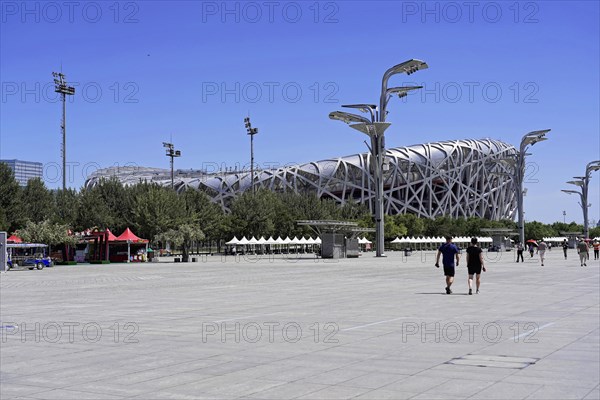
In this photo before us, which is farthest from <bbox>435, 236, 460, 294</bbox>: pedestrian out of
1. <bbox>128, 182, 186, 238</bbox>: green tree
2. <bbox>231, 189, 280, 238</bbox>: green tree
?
<bbox>231, 189, 280, 238</bbox>: green tree

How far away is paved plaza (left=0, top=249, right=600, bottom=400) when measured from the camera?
267 inches

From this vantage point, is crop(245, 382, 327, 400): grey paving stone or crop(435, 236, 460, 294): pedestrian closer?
crop(245, 382, 327, 400): grey paving stone

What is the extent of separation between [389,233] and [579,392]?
95.1 meters

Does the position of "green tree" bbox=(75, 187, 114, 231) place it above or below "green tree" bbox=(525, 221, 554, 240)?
above

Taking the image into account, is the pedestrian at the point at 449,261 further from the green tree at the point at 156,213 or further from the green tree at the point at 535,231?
the green tree at the point at 535,231

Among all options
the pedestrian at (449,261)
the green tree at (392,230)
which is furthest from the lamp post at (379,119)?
the green tree at (392,230)

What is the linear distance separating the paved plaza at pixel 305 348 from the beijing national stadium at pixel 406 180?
366 ft

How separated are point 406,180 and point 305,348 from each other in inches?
5203

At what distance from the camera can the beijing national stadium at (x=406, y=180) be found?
135000 millimetres

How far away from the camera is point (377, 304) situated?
15500mm

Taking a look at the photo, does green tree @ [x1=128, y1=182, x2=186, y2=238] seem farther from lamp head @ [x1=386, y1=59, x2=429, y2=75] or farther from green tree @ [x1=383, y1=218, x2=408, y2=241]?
green tree @ [x1=383, y1=218, x2=408, y2=241]

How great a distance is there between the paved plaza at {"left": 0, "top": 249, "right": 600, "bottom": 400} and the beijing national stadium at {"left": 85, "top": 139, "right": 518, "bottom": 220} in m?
111

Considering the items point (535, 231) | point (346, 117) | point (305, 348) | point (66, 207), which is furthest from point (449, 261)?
point (535, 231)

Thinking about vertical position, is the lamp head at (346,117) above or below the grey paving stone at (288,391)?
above
